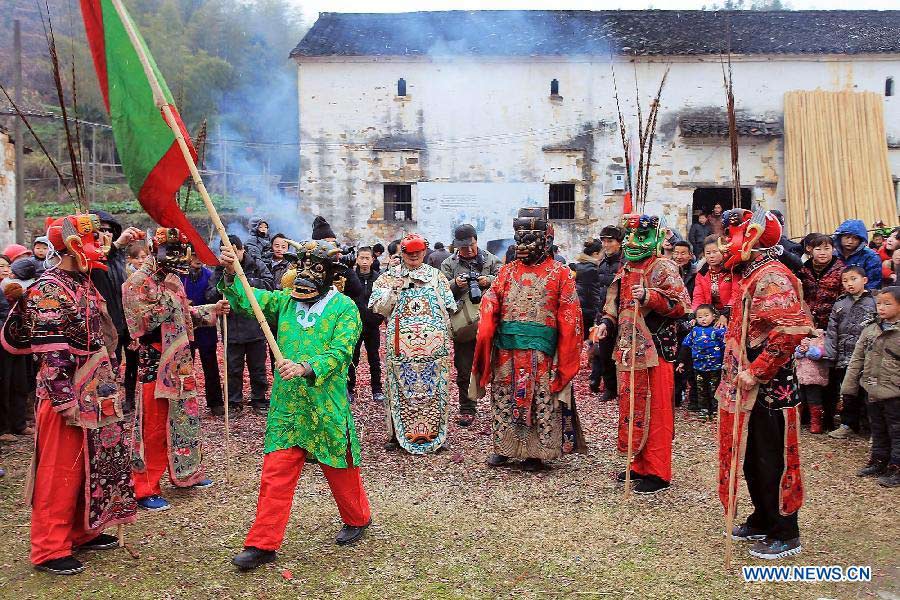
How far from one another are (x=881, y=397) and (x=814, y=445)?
118 centimetres

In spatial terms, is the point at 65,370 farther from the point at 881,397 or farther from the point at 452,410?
the point at 881,397

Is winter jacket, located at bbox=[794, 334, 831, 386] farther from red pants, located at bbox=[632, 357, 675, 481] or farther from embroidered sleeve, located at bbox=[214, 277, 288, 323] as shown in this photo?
embroidered sleeve, located at bbox=[214, 277, 288, 323]

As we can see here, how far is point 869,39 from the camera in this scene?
22.8 meters

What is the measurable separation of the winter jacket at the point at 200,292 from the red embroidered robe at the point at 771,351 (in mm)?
5412

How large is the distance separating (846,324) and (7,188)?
16362mm

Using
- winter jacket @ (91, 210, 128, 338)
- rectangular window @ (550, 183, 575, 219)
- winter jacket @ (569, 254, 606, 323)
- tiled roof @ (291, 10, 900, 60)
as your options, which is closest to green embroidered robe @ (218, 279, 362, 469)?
winter jacket @ (91, 210, 128, 338)

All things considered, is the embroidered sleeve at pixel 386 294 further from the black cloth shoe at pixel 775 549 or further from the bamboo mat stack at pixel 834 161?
the bamboo mat stack at pixel 834 161

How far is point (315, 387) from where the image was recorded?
4742 millimetres

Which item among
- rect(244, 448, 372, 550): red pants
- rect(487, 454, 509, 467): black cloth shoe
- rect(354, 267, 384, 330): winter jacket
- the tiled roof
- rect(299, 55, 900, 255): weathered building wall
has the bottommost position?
rect(487, 454, 509, 467): black cloth shoe

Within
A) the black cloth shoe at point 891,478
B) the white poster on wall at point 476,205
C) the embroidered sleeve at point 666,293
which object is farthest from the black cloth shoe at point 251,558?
the white poster on wall at point 476,205

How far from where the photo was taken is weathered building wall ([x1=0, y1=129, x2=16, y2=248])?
16.2m

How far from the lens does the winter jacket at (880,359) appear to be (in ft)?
19.7

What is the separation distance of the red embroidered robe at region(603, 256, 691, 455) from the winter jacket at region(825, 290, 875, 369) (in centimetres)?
197

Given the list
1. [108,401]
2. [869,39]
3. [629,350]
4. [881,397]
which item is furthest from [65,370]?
[869,39]
